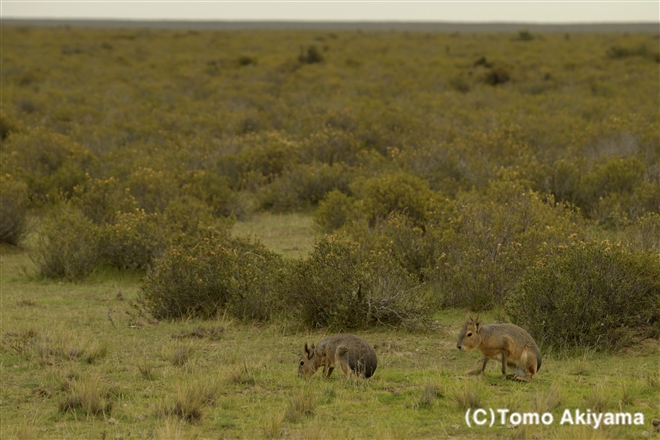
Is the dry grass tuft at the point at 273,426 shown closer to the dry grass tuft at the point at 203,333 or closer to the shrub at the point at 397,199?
the dry grass tuft at the point at 203,333

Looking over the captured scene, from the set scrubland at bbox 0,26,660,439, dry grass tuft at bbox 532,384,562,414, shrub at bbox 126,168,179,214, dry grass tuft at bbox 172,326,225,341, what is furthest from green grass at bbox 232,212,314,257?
dry grass tuft at bbox 532,384,562,414

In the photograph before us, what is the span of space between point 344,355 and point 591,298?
3003 mm

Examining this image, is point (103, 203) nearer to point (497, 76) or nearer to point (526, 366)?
point (526, 366)

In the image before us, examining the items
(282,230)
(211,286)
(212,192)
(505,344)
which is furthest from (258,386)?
(212,192)

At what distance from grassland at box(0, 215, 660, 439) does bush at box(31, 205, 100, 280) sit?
281 cm

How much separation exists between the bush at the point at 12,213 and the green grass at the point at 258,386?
4869 millimetres

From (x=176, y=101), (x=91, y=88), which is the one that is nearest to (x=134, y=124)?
(x=176, y=101)

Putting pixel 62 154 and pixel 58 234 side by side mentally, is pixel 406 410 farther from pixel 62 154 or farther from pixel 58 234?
pixel 62 154

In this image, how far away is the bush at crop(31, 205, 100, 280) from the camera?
1266 centimetres

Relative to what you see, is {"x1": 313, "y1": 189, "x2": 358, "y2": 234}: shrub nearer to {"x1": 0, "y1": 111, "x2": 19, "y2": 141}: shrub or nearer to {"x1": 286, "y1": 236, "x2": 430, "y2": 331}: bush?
{"x1": 286, "y1": 236, "x2": 430, "y2": 331}: bush

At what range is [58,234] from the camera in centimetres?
1291

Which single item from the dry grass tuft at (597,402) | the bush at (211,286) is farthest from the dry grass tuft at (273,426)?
the bush at (211,286)

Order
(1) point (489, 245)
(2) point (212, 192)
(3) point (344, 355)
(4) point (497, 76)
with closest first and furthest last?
1. (3) point (344, 355)
2. (1) point (489, 245)
3. (2) point (212, 192)
4. (4) point (497, 76)

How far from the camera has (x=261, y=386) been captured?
7.38m
